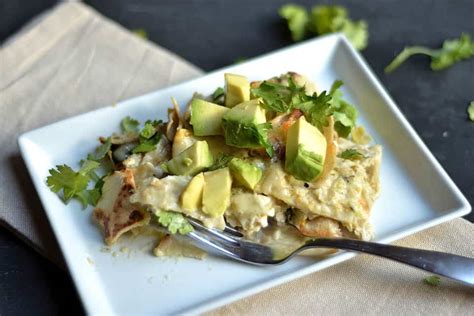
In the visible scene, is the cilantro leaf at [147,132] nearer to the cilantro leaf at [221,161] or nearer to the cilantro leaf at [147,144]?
the cilantro leaf at [147,144]

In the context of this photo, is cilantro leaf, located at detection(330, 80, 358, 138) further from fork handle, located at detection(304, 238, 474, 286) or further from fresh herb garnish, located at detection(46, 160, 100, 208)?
fresh herb garnish, located at detection(46, 160, 100, 208)

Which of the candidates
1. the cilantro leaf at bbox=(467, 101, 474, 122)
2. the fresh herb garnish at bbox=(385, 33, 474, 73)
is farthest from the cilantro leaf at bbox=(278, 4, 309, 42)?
the cilantro leaf at bbox=(467, 101, 474, 122)

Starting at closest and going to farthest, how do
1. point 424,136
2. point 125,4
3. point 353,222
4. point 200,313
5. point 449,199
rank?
1. point 200,313
2. point 353,222
3. point 449,199
4. point 424,136
5. point 125,4

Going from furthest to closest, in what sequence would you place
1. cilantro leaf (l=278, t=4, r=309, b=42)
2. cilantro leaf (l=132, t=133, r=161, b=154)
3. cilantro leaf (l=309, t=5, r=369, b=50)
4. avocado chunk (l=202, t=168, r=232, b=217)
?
cilantro leaf (l=278, t=4, r=309, b=42), cilantro leaf (l=309, t=5, r=369, b=50), cilantro leaf (l=132, t=133, r=161, b=154), avocado chunk (l=202, t=168, r=232, b=217)

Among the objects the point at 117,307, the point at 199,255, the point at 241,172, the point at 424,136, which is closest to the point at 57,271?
the point at 117,307

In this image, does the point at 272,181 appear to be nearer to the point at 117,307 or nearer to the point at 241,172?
the point at 241,172

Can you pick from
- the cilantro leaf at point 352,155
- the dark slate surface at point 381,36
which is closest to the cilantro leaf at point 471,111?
the dark slate surface at point 381,36

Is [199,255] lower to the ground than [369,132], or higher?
lower

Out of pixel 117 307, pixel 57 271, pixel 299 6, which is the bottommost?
pixel 57 271
